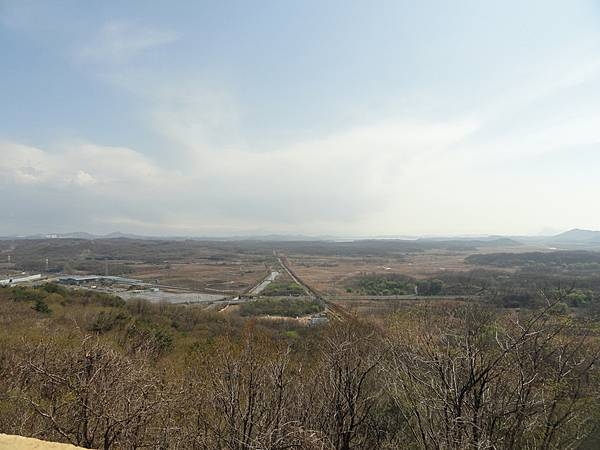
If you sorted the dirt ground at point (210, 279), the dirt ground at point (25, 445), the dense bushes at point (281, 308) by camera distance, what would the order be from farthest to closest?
the dirt ground at point (210, 279) → the dense bushes at point (281, 308) → the dirt ground at point (25, 445)

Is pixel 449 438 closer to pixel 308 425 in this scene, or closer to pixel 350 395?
pixel 350 395

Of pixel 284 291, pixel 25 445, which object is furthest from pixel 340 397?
pixel 284 291

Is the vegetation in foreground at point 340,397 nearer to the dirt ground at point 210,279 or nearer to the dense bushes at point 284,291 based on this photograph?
the dense bushes at point 284,291

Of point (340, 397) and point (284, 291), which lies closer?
point (340, 397)

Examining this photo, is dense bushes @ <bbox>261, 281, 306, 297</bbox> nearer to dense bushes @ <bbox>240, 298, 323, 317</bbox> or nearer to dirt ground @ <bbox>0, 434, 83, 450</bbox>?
dense bushes @ <bbox>240, 298, 323, 317</bbox>

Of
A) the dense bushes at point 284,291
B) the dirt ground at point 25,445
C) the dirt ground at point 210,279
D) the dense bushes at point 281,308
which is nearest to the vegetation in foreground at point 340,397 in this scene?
the dirt ground at point 25,445

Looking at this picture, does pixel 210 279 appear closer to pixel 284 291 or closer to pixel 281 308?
pixel 284 291

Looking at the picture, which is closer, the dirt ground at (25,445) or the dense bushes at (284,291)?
the dirt ground at (25,445)

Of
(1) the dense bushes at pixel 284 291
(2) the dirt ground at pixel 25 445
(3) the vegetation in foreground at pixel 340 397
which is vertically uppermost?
(2) the dirt ground at pixel 25 445

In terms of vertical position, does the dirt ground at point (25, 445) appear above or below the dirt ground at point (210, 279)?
above

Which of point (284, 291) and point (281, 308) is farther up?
point (281, 308)

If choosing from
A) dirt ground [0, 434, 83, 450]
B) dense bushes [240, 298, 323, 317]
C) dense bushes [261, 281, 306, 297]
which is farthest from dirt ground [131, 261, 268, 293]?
dirt ground [0, 434, 83, 450]

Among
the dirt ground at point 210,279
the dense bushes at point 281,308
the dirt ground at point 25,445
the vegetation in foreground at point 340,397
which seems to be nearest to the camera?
the dirt ground at point 25,445

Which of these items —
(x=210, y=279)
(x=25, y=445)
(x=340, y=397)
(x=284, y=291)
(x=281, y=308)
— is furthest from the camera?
(x=210, y=279)
